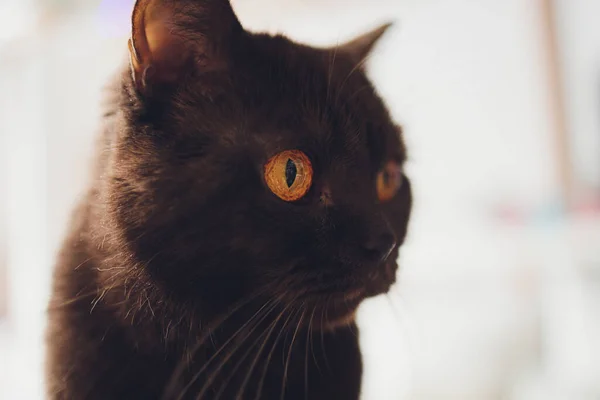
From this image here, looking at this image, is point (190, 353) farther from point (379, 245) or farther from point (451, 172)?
point (451, 172)

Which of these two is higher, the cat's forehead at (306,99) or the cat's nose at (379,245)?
the cat's forehead at (306,99)

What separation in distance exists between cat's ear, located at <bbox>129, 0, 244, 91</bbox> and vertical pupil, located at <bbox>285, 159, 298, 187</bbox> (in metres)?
0.11

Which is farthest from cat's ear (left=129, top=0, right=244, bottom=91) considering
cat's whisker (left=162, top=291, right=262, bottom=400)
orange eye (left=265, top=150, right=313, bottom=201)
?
cat's whisker (left=162, top=291, right=262, bottom=400)

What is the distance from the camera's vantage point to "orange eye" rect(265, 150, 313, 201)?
0.48 metres

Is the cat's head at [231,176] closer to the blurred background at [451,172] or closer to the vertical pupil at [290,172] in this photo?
the vertical pupil at [290,172]

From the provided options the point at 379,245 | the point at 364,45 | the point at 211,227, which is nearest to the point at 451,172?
the point at 364,45

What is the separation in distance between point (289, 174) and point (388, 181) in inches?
7.5

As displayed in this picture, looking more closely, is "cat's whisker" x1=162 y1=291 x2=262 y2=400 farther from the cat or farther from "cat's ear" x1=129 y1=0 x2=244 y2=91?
"cat's ear" x1=129 y1=0 x2=244 y2=91

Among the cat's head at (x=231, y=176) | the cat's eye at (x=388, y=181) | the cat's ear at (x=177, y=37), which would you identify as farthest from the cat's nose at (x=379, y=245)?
the cat's ear at (x=177, y=37)

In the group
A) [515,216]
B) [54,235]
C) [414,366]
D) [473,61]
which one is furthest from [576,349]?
[54,235]

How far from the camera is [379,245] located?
1.68 feet

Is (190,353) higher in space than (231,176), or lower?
lower

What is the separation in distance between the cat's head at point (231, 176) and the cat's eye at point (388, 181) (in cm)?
9

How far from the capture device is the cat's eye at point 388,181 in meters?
0.63
